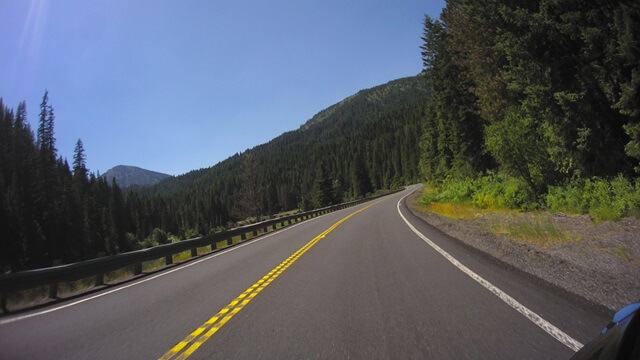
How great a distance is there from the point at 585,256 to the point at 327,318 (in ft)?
19.6

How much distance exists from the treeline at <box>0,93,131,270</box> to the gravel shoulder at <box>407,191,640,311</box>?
56.6 meters

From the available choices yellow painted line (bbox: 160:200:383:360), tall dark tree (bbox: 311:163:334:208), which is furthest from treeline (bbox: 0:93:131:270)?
yellow painted line (bbox: 160:200:383:360)

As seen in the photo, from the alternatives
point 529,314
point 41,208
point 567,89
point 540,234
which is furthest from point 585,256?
point 41,208

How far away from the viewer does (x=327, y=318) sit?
211 inches

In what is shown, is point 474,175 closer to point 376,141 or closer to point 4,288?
point 4,288

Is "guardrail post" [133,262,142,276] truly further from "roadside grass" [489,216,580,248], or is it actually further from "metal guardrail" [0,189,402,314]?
"roadside grass" [489,216,580,248]

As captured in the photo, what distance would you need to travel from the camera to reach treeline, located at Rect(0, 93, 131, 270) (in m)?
52.8

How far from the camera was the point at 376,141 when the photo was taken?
16338 cm

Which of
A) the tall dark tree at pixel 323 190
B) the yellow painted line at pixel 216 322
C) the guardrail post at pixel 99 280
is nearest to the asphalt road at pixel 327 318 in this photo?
the yellow painted line at pixel 216 322

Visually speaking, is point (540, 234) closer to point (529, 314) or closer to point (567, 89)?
point (567, 89)

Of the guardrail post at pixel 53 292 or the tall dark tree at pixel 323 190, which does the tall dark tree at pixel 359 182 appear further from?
the guardrail post at pixel 53 292

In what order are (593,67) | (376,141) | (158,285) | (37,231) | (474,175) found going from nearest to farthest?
(158,285) → (593,67) → (474,175) → (37,231) → (376,141)

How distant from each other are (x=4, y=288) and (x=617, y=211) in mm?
16570

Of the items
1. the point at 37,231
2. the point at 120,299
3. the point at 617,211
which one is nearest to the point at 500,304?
the point at 120,299
